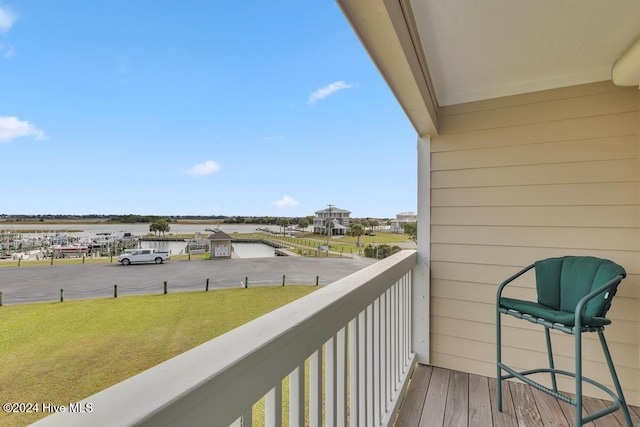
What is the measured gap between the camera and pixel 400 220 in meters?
2.08

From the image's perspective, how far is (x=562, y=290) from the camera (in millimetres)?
1797

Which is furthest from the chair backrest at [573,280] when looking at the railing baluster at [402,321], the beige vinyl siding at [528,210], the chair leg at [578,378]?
the railing baluster at [402,321]

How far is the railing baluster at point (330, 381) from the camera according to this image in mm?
1015

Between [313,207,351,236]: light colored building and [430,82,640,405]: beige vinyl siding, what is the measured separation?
45.0 inches

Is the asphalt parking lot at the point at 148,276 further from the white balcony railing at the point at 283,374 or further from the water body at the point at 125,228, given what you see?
the white balcony railing at the point at 283,374

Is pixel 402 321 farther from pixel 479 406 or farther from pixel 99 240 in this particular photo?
pixel 99 240

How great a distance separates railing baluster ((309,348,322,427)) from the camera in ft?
2.89

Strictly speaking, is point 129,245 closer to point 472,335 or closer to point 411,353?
point 411,353

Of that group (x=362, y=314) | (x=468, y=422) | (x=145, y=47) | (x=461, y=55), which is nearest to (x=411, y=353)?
(x=468, y=422)

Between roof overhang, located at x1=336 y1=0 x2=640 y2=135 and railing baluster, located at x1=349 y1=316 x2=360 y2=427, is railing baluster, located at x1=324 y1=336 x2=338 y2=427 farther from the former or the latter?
roof overhang, located at x1=336 y1=0 x2=640 y2=135

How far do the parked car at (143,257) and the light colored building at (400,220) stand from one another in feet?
4.31

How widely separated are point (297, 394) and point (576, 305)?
165cm

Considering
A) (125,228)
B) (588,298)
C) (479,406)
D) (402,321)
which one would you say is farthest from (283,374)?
(479,406)

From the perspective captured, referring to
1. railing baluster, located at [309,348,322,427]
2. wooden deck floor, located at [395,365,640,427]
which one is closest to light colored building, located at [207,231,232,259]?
railing baluster, located at [309,348,322,427]
